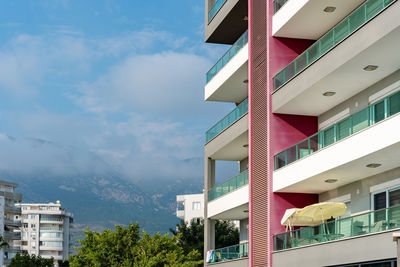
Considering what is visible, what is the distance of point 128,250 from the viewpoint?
4400 cm

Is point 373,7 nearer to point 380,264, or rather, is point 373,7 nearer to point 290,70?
point 290,70

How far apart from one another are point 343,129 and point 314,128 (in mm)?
6922

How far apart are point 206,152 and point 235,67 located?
662cm

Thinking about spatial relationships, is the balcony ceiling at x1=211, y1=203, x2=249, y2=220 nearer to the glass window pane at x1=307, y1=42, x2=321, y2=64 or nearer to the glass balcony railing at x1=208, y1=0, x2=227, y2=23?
the glass window pane at x1=307, y1=42, x2=321, y2=64

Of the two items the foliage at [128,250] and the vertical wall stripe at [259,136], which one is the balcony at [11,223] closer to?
the foliage at [128,250]

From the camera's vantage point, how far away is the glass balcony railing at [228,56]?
37.5 metres

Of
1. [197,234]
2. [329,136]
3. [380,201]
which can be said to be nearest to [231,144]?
[329,136]

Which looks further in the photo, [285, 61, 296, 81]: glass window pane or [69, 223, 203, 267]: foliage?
[69, 223, 203, 267]: foliage

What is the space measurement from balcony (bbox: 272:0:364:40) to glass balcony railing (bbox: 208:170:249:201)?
6997mm

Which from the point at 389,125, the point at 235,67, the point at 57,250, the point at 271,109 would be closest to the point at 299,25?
the point at 271,109

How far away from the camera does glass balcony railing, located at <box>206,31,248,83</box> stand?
37.5 metres

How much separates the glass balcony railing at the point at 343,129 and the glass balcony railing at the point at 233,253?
17.7 feet

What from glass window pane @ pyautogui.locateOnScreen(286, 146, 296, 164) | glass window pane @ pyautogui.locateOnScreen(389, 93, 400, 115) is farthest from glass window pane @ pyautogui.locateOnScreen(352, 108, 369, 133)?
glass window pane @ pyautogui.locateOnScreen(286, 146, 296, 164)

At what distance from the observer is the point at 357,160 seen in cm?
2544
